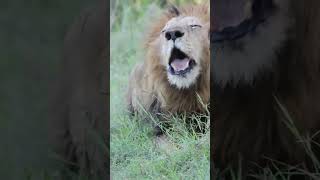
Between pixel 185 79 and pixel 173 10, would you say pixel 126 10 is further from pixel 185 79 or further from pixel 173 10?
pixel 185 79

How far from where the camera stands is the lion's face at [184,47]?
2.38 meters

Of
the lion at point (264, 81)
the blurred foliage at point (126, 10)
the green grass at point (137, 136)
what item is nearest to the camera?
the lion at point (264, 81)

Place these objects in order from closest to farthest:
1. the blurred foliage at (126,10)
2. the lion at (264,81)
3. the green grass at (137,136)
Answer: the lion at (264,81), the green grass at (137,136), the blurred foliage at (126,10)

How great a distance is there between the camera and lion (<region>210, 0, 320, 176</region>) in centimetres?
222

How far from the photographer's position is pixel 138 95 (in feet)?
8.15

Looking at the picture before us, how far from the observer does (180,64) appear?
7.91 ft

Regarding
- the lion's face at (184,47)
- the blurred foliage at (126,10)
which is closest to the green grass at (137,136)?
the blurred foliage at (126,10)

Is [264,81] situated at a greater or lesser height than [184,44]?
lesser

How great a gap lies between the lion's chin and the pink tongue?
0.09 ft

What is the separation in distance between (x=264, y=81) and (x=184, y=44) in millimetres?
339

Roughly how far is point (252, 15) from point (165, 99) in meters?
0.48

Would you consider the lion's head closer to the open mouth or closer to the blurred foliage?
the open mouth
